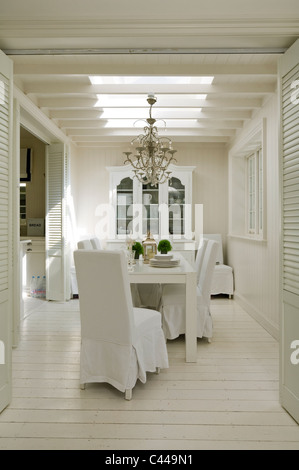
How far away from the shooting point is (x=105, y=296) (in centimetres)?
233

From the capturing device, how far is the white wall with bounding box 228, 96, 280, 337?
3596mm

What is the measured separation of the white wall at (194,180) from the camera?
608 centimetres

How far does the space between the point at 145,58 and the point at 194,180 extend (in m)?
3.24

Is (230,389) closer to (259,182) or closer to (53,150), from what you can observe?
(259,182)

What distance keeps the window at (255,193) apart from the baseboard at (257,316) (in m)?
0.94

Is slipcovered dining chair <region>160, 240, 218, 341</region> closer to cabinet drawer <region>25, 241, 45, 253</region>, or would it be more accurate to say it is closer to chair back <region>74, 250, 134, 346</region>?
chair back <region>74, 250, 134, 346</region>

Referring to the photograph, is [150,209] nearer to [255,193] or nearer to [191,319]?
[255,193]

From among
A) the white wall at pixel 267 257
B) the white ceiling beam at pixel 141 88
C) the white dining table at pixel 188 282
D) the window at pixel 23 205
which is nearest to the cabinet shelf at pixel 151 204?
the white wall at pixel 267 257

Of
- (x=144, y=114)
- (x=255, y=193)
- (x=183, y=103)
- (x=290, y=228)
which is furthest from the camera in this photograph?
(x=255, y=193)

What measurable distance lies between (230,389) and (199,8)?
2374 mm

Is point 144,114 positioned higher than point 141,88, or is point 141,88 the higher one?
point 144,114

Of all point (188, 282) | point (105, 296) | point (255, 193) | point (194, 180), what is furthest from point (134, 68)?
point (194, 180)

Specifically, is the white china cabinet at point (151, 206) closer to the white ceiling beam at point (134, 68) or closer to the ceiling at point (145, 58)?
the ceiling at point (145, 58)
